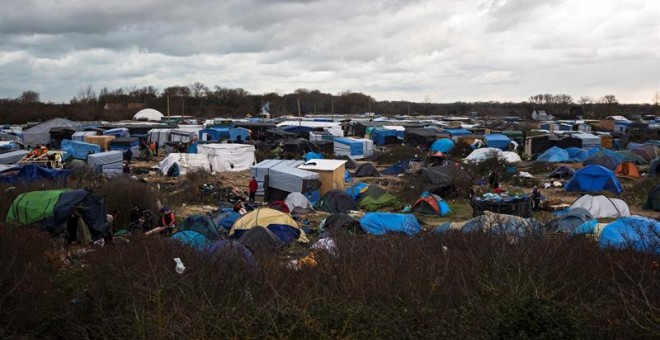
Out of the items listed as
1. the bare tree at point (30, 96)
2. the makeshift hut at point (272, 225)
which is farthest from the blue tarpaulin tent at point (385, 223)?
the bare tree at point (30, 96)

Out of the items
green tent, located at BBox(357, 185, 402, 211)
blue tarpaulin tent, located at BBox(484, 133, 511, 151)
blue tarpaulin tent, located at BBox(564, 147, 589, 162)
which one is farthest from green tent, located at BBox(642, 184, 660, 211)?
blue tarpaulin tent, located at BBox(484, 133, 511, 151)

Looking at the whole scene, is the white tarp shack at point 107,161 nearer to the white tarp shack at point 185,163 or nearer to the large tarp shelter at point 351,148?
the white tarp shack at point 185,163

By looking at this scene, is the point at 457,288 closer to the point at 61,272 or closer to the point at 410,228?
the point at 61,272

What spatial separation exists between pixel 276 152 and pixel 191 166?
29.5 feet


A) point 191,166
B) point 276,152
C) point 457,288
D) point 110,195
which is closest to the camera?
point 457,288

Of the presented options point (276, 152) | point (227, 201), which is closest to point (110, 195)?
point (227, 201)

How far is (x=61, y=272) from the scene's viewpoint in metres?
9.55

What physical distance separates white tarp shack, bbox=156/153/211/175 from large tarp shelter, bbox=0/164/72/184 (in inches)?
329

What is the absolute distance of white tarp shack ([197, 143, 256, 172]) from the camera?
32.9 metres

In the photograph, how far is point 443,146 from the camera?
1724 inches

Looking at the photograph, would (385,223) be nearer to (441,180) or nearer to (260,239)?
(260,239)

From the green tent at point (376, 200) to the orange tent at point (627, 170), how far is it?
14.7m

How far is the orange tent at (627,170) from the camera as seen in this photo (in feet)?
99.7

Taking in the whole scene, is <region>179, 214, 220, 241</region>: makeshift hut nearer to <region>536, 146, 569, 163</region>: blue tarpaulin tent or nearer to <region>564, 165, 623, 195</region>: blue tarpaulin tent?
<region>564, 165, 623, 195</region>: blue tarpaulin tent
